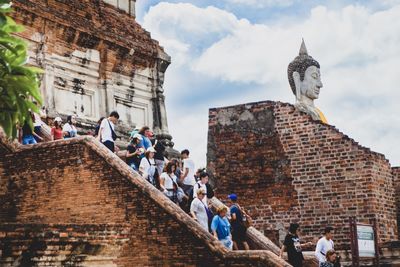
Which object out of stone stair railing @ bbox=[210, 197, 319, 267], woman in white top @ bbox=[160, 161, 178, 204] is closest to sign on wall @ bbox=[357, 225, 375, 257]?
stone stair railing @ bbox=[210, 197, 319, 267]

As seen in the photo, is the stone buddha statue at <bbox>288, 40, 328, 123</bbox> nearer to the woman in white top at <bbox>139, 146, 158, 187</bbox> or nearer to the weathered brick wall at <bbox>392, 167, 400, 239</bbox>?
the weathered brick wall at <bbox>392, 167, 400, 239</bbox>

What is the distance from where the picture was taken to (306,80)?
1770 centimetres

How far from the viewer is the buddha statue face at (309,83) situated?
692 inches

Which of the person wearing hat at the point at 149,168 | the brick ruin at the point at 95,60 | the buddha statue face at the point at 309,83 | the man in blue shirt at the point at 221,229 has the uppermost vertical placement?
the brick ruin at the point at 95,60

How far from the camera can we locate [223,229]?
1185cm

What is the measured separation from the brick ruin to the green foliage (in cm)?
1158

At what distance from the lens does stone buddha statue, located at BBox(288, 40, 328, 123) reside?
57.7 ft

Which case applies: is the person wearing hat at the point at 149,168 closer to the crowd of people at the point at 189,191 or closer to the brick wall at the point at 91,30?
the crowd of people at the point at 189,191

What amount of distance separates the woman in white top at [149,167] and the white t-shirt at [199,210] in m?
1.19

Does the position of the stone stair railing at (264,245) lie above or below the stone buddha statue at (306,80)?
below

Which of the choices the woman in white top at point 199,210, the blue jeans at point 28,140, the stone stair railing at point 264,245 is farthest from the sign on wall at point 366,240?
the blue jeans at point 28,140

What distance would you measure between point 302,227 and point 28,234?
21.8ft

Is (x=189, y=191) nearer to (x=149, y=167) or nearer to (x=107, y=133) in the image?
(x=149, y=167)

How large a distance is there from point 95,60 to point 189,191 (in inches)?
267
